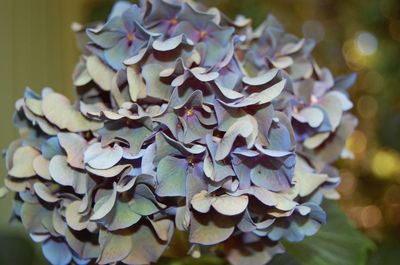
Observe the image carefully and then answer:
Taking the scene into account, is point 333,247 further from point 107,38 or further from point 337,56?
point 337,56

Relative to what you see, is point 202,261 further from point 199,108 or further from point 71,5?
point 71,5

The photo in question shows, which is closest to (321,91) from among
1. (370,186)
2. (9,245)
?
(9,245)

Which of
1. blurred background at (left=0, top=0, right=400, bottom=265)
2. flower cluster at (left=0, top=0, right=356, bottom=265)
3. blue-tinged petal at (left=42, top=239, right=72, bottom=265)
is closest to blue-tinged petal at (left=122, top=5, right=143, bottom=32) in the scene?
flower cluster at (left=0, top=0, right=356, bottom=265)

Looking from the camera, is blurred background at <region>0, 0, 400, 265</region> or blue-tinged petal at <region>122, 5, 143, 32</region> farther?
blurred background at <region>0, 0, 400, 265</region>

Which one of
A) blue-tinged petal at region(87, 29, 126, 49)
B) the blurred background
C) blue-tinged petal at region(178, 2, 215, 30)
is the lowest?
the blurred background

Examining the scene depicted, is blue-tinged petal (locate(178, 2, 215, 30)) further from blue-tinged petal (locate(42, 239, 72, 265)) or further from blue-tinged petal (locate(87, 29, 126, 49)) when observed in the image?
blue-tinged petal (locate(42, 239, 72, 265))
